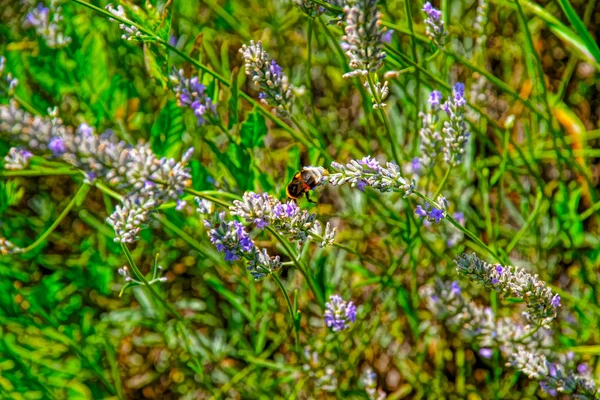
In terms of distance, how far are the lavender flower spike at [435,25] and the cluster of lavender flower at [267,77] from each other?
343mm

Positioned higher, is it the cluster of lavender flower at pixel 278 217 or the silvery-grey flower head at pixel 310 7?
the silvery-grey flower head at pixel 310 7

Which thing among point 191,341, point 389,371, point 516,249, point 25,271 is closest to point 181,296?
point 191,341

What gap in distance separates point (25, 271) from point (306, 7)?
5.52ft

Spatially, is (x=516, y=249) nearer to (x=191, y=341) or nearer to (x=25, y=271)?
(x=191, y=341)

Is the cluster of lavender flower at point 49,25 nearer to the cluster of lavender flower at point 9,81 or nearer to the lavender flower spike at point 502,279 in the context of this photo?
the cluster of lavender flower at point 9,81

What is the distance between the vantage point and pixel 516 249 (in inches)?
83.7

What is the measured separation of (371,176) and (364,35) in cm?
24

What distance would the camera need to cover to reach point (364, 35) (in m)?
0.98

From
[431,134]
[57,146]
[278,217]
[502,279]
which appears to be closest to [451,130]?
[431,134]

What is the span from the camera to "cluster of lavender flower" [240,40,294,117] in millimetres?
1206

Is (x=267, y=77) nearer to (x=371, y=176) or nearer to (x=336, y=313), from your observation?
(x=371, y=176)

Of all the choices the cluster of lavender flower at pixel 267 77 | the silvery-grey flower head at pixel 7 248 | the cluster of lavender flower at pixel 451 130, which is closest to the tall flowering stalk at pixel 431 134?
the cluster of lavender flower at pixel 451 130

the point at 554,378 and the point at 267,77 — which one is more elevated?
the point at 267,77

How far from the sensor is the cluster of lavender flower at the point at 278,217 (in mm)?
1097
